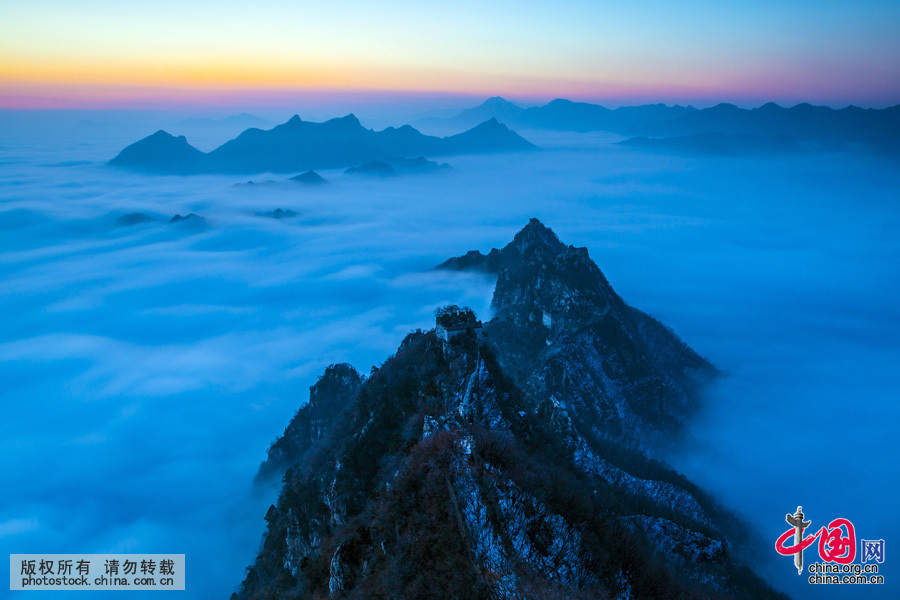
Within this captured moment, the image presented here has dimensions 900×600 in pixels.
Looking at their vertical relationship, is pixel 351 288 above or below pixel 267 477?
above

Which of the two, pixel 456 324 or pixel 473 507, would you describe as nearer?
pixel 473 507

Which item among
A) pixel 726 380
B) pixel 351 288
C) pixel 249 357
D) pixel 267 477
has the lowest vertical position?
pixel 267 477

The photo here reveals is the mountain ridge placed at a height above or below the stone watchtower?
below

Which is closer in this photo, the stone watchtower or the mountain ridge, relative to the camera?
the mountain ridge

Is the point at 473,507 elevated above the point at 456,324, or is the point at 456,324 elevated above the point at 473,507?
the point at 456,324

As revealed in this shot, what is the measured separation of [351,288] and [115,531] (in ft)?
373

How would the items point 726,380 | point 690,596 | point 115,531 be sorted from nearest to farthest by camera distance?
point 690,596, point 115,531, point 726,380

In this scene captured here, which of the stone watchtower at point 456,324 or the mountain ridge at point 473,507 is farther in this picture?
the stone watchtower at point 456,324

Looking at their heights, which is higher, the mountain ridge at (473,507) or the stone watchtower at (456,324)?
the stone watchtower at (456,324)

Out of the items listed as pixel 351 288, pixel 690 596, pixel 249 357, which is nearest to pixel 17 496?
pixel 249 357

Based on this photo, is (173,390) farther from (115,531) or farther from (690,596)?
(690,596)

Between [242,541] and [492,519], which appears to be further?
[242,541]

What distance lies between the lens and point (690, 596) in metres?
29.9

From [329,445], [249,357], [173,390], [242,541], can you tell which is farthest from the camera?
[249,357]
